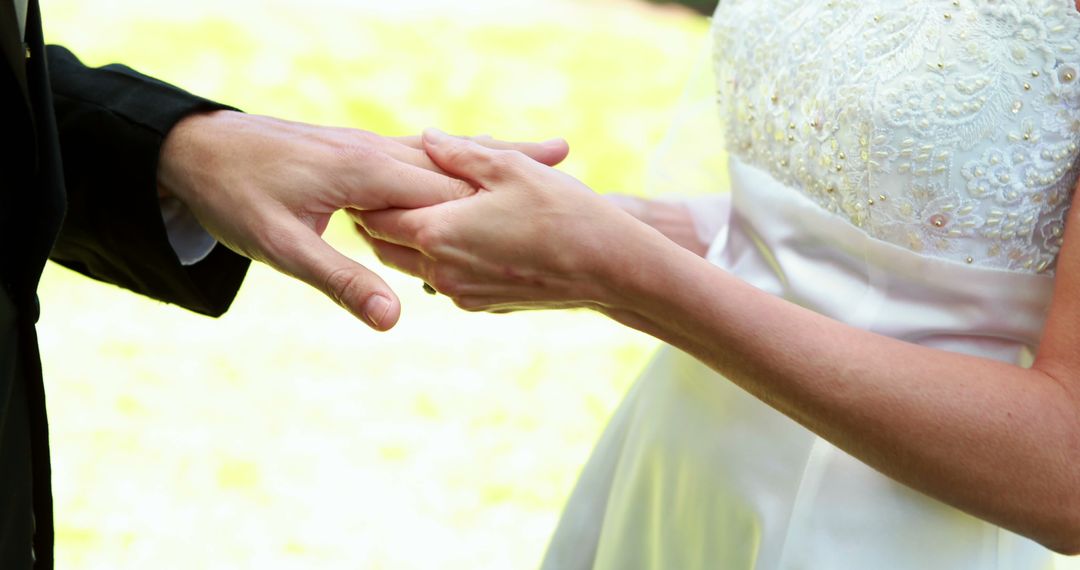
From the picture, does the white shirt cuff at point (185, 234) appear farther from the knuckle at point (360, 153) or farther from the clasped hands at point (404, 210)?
the knuckle at point (360, 153)

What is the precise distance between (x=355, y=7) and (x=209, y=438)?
4780mm

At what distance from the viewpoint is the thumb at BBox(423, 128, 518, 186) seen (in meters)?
1.56

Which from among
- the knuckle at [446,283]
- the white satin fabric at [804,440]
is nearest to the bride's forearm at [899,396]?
the white satin fabric at [804,440]

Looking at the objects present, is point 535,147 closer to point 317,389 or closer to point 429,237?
point 429,237

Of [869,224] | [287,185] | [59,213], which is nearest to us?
[59,213]

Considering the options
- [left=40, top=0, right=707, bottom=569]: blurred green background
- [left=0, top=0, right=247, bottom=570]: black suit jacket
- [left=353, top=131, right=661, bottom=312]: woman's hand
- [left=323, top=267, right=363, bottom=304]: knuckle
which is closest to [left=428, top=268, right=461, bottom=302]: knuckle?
[left=353, top=131, right=661, bottom=312]: woman's hand

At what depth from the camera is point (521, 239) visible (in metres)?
1.47

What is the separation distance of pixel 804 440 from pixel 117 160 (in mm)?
1075

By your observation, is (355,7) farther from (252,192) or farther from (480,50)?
(252,192)

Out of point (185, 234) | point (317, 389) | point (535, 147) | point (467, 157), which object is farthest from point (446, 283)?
point (317, 389)

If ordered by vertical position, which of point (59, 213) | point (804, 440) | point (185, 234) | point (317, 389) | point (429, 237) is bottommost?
point (317, 389)

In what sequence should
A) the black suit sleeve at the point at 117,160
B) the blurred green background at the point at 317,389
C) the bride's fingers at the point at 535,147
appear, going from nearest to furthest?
1. the black suit sleeve at the point at 117,160
2. the bride's fingers at the point at 535,147
3. the blurred green background at the point at 317,389

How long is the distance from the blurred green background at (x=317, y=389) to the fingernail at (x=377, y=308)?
1.09 meters

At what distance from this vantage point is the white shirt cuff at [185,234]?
1.77 meters
